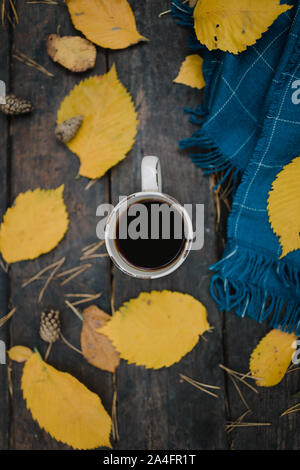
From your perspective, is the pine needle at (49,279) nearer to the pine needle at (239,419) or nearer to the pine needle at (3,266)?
the pine needle at (3,266)

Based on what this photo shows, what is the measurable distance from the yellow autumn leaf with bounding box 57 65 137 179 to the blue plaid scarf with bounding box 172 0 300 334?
0.31ft

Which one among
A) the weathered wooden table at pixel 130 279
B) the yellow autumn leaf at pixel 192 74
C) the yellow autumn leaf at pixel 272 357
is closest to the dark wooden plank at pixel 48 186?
the weathered wooden table at pixel 130 279

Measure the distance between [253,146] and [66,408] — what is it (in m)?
0.49

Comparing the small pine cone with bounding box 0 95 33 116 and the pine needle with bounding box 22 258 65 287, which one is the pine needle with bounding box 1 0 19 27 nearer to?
the small pine cone with bounding box 0 95 33 116

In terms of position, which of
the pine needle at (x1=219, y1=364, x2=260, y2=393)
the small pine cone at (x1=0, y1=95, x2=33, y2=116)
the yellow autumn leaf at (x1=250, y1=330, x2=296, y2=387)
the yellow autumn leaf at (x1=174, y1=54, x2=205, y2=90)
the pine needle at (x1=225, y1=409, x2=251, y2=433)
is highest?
the yellow autumn leaf at (x1=174, y1=54, x2=205, y2=90)

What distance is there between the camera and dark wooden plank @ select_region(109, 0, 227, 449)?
542mm

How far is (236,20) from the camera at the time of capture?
475 millimetres

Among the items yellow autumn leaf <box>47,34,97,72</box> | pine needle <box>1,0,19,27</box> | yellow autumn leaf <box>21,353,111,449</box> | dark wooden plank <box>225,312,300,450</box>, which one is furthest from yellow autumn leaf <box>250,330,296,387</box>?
pine needle <box>1,0,19,27</box>

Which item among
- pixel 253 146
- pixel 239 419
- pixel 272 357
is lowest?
pixel 239 419

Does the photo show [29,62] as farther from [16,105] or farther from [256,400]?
[256,400]

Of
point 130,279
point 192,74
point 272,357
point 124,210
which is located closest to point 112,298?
point 130,279

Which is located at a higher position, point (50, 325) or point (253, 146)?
point (253, 146)

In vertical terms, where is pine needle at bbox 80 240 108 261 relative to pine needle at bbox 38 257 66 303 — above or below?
above
